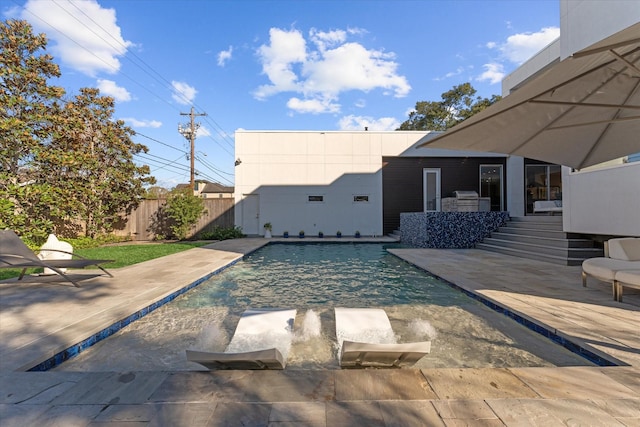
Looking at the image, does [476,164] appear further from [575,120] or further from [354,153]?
[575,120]

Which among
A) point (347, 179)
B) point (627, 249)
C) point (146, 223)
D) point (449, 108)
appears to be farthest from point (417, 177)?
point (449, 108)

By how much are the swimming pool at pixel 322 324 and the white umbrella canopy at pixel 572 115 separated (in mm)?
2210

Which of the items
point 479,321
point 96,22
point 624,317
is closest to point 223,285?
point 479,321

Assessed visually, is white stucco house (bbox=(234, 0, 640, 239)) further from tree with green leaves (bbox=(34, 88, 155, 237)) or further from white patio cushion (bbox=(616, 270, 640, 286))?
white patio cushion (bbox=(616, 270, 640, 286))

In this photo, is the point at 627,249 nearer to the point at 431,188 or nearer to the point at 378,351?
the point at 378,351

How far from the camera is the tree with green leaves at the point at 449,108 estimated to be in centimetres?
2612

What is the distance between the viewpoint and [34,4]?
961 centimetres

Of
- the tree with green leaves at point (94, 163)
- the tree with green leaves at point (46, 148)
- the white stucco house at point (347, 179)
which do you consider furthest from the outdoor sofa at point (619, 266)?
the tree with green leaves at point (94, 163)

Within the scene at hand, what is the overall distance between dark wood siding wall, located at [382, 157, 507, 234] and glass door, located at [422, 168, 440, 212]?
0.20m

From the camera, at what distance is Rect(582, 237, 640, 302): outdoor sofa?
3701mm

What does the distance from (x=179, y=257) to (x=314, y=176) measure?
796 cm

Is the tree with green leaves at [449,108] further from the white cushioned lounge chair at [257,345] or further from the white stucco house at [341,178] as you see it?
the white cushioned lounge chair at [257,345]

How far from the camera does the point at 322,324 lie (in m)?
3.61

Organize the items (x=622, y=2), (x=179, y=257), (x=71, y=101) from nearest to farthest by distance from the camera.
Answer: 1. (x=622, y=2)
2. (x=179, y=257)
3. (x=71, y=101)
